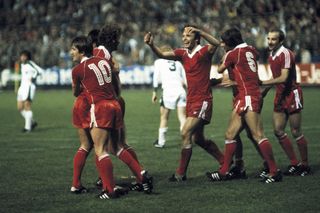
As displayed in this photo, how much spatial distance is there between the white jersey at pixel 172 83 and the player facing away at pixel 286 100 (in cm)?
450

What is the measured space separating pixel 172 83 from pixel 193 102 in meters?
5.08

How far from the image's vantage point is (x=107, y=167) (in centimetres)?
854

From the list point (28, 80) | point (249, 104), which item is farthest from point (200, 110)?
point (28, 80)

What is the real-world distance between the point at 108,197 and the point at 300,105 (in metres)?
3.51

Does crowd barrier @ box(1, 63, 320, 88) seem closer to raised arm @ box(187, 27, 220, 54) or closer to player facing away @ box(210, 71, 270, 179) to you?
player facing away @ box(210, 71, 270, 179)

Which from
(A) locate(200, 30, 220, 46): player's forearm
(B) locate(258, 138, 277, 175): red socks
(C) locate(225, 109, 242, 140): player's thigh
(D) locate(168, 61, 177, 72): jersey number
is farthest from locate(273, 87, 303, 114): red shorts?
(D) locate(168, 61, 177, 72): jersey number

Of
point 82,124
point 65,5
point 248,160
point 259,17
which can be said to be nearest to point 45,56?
point 65,5

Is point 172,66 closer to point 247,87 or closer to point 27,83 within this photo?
point 27,83

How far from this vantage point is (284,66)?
10023 millimetres

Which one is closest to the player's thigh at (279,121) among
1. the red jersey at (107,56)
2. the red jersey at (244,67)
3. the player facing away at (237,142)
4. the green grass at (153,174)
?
the player facing away at (237,142)

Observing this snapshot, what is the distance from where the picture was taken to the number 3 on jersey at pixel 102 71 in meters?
8.57

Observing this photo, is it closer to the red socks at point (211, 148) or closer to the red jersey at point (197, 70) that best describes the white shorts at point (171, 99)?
the red socks at point (211, 148)

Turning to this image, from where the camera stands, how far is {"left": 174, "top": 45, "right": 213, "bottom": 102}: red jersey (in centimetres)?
984

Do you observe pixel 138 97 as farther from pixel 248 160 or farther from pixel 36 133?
pixel 248 160
